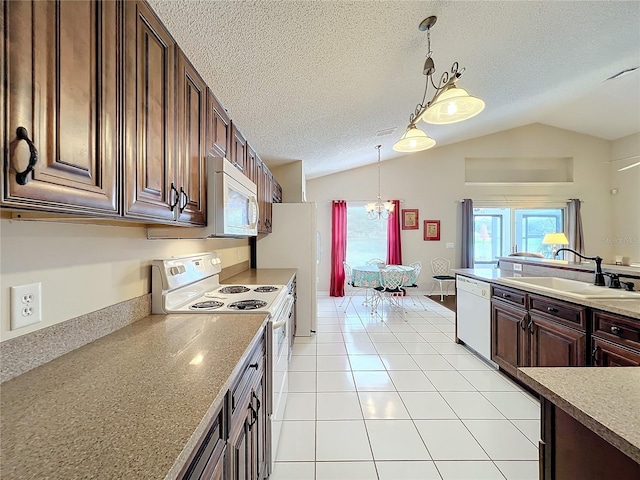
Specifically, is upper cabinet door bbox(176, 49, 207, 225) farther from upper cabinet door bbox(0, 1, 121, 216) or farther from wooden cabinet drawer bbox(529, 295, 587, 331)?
wooden cabinet drawer bbox(529, 295, 587, 331)

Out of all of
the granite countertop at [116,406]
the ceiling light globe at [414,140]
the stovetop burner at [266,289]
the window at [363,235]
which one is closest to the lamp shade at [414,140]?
the ceiling light globe at [414,140]

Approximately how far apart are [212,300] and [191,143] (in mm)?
984

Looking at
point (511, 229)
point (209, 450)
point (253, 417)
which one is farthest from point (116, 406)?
point (511, 229)

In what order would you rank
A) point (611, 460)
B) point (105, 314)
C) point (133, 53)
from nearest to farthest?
point (611, 460) → point (133, 53) → point (105, 314)

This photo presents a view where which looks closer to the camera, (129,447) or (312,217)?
(129,447)

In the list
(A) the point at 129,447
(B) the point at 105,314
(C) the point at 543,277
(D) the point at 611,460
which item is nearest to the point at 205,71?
(B) the point at 105,314

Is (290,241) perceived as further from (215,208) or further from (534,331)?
(534,331)

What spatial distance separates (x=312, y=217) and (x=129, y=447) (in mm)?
3379

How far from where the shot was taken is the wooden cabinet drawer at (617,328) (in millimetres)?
1540

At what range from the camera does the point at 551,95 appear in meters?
4.35

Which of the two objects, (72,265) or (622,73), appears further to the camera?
(622,73)

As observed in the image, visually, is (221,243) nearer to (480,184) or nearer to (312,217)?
(312,217)

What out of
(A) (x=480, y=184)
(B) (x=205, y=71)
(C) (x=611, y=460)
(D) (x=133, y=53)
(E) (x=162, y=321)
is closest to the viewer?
(C) (x=611, y=460)

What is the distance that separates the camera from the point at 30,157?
0.55m
